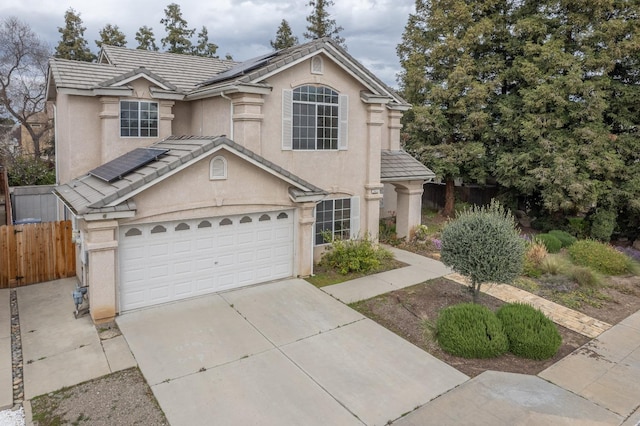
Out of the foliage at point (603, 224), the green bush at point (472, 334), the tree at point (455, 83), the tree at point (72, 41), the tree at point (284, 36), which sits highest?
the tree at point (284, 36)

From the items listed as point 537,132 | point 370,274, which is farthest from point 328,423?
point 537,132

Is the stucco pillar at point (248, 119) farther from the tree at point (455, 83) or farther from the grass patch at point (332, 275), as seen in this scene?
the tree at point (455, 83)

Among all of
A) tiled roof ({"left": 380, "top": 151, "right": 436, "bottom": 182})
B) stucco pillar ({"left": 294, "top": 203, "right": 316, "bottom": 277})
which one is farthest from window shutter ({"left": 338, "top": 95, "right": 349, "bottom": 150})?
stucco pillar ({"left": 294, "top": 203, "right": 316, "bottom": 277})

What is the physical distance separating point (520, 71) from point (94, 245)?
19673mm

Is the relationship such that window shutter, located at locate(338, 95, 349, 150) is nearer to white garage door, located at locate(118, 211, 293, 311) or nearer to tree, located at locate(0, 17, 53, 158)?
white garage door, located at locate(118, 211, 293, 311)

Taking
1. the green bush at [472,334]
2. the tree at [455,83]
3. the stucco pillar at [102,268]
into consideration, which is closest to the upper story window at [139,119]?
the stucco pillar at [102,268]

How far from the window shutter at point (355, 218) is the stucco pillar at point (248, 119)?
4184 mm

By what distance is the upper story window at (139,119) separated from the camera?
13531 mm

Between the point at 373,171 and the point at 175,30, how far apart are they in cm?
2673

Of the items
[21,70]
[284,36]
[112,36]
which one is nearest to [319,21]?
[284,36]

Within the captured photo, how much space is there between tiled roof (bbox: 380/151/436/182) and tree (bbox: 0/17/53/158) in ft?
79.2

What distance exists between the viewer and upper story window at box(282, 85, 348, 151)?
13180 mm

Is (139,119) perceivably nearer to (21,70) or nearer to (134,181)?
(134,181)

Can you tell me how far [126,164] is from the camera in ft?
36.9
